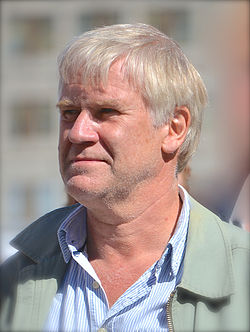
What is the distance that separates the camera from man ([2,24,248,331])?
2.04 meters

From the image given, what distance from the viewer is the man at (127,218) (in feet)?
6.69

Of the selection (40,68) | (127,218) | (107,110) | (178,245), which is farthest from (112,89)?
(40,68)

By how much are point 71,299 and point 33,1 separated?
22394mm

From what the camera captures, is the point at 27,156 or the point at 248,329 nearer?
the point at 248,329

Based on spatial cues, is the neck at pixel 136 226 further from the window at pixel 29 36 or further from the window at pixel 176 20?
the window at pixel 29 36

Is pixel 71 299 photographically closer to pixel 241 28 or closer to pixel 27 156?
pixel 241 28

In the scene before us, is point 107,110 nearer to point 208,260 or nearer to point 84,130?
point 84,130

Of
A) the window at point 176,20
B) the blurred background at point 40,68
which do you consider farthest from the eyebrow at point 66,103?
the window at point 176,20

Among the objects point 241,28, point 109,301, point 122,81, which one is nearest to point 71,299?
point 109,301

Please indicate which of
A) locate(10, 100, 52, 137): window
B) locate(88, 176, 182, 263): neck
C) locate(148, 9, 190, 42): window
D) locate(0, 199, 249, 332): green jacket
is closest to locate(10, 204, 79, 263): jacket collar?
locate(0, 199, 249, 332): green jacket

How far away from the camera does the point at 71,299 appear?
2.13 m

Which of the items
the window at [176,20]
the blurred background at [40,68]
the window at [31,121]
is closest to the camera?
the blurred background at [40,68]

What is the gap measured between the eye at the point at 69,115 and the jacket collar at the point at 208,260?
0.46m

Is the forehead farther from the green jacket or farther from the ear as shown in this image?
the green jacket
